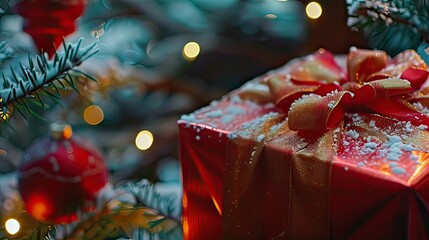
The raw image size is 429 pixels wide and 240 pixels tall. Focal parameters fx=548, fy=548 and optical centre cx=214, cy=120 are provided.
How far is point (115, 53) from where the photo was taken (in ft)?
2.34

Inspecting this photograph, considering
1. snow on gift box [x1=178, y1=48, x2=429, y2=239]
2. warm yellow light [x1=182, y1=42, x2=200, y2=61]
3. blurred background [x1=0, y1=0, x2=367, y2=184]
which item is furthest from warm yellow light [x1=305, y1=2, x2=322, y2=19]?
snow on gift box [x1=178, y1=48, x2=429, y2=239]

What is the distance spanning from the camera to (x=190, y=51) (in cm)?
118

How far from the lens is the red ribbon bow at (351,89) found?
587 millimetres

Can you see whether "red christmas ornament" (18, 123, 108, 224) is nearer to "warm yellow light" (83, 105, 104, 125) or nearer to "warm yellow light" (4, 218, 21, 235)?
"warm yellow light" (4, 218, 21, 235)

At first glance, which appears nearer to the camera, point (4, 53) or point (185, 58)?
point (4, 53)

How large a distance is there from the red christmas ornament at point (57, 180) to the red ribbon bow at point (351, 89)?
26 cm

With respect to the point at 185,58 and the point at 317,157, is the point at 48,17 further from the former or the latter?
the point at 185,58

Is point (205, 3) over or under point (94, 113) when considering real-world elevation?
over

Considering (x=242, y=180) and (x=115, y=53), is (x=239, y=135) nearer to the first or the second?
(x=242, y=180)

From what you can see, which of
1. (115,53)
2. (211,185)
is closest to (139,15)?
(115,53)

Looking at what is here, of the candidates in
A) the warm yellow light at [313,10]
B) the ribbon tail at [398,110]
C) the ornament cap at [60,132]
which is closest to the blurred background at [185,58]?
the warm yellow light at [313,10]

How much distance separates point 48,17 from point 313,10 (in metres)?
0.59

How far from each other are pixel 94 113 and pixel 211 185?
1.62 ft

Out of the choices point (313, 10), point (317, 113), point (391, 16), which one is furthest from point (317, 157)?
point (313, 10)
